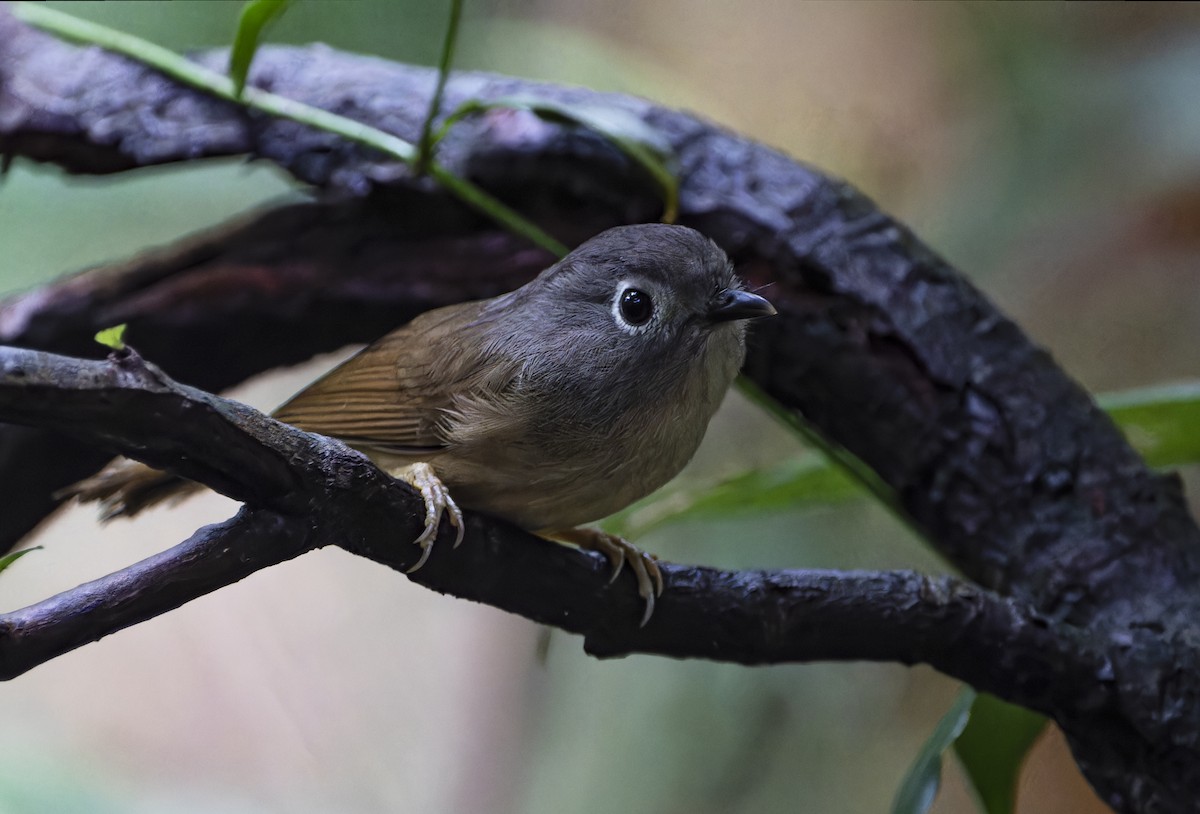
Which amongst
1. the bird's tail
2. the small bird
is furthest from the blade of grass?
the bird's tail

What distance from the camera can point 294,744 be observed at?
3178mm

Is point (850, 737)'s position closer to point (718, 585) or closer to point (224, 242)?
point (718, 585)

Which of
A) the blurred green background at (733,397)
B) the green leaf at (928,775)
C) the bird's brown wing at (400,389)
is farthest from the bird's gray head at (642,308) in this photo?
the blurred green background at (733,397)

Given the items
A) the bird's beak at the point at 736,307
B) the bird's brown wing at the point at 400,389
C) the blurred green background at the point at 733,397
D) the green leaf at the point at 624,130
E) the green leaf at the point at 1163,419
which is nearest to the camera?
the bird's beak at the point at 736,307

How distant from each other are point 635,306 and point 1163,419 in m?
1.48

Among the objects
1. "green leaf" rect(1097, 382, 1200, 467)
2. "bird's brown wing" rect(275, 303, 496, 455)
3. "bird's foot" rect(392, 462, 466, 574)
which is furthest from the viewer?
"green leaf" rect(1097, 382, 1200, 467)

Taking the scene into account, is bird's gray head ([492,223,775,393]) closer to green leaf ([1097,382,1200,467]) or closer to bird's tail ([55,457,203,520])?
bird's tail ([55,457,203,520])

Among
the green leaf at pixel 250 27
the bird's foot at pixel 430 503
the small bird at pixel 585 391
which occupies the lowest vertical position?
the bird's foot at pixel 430 503

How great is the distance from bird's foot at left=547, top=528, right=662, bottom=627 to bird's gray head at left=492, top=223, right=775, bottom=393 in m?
0.36

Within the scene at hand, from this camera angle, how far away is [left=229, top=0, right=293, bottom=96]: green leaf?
1.98 m

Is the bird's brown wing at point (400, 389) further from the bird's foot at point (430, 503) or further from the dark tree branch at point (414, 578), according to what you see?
the dark tree branch at point (414, 578)

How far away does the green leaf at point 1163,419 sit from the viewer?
2428mm

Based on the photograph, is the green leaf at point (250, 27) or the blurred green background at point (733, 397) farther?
the blurred green background at point (733, 397)

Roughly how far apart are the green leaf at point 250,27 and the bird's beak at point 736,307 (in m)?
1.04
